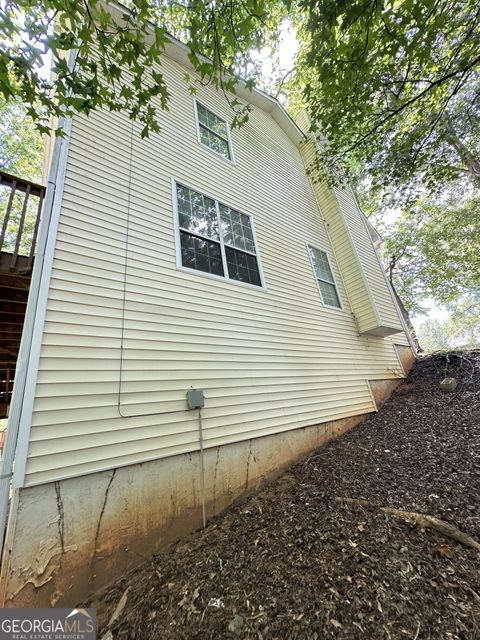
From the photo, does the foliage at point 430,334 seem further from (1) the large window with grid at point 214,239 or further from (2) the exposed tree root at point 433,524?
(2) the exposed tree root at point 433,524

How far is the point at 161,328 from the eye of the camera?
3318mm

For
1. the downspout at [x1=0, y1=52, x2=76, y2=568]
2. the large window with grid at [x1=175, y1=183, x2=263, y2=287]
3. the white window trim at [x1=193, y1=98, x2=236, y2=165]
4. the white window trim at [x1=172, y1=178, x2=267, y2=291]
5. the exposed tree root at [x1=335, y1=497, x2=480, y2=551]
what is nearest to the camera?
the downspout at [x1=0, y1=52, x2=76, y2=568]

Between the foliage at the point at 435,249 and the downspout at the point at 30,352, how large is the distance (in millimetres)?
12322

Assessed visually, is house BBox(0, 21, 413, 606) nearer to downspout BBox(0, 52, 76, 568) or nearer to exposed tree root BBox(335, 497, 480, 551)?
downspout BBox(0, 52, 76, 568)

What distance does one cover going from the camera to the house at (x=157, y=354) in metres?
2.25

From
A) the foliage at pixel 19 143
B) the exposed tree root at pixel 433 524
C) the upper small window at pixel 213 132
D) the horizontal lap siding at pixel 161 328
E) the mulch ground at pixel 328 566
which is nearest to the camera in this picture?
the mulch ground at pixel 328 566

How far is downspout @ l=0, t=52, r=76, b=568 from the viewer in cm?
208

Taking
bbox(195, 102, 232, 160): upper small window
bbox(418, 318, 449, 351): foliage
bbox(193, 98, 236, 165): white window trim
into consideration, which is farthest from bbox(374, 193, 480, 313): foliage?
bbox(418, 318, 449, 351): foliage

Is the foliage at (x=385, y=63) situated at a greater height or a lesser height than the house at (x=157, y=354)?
greater

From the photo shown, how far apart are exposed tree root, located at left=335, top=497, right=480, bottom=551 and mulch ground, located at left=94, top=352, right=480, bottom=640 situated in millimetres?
45

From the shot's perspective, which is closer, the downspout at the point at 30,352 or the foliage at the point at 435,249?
the downspout at the point at 30,352

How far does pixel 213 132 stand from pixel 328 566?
753cm

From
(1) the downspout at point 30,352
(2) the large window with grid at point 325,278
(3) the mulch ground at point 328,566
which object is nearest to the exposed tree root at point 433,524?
(3) the mulch ground at point 328,566

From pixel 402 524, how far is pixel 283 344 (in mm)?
2819
